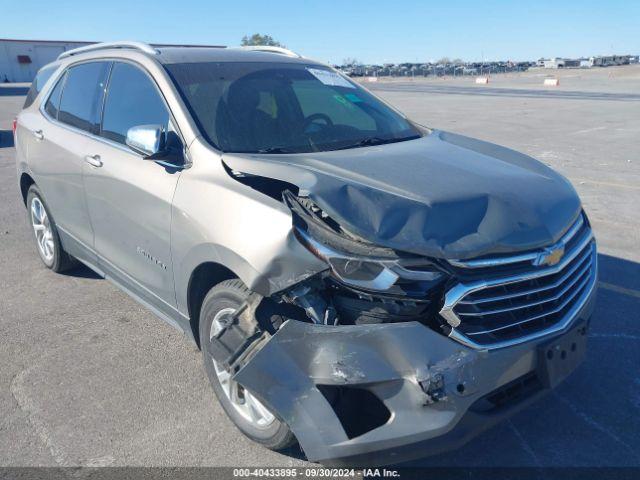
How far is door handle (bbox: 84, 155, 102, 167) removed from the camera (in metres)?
4.04

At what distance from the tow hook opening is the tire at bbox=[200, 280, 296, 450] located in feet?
1.45

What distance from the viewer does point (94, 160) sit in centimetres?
409

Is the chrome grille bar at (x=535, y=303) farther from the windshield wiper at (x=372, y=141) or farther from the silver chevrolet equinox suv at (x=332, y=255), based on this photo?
the windshield wiper at (x=372, y=141)

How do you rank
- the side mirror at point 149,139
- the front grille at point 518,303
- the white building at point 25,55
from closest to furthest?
the front grille at point 518,303 → the side mirror at point 149,139 → the white building at point 25,55

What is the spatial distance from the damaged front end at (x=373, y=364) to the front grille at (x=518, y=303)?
6 cm

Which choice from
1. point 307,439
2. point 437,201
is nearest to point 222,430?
point 307,439

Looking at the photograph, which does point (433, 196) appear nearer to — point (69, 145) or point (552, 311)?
point (552, 311)

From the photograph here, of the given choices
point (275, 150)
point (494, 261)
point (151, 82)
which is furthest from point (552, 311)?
point (151, 82)

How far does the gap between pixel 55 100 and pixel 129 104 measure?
1532mm

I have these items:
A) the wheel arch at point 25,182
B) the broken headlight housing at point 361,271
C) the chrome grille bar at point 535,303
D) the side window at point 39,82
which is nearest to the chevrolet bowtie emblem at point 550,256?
the chrome grille bar at point 535,303

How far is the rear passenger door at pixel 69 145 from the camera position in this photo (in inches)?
173

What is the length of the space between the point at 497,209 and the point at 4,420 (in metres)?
2.93

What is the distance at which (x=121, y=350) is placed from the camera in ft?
13.4

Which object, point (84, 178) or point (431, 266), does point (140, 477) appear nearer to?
point (431, 266)
